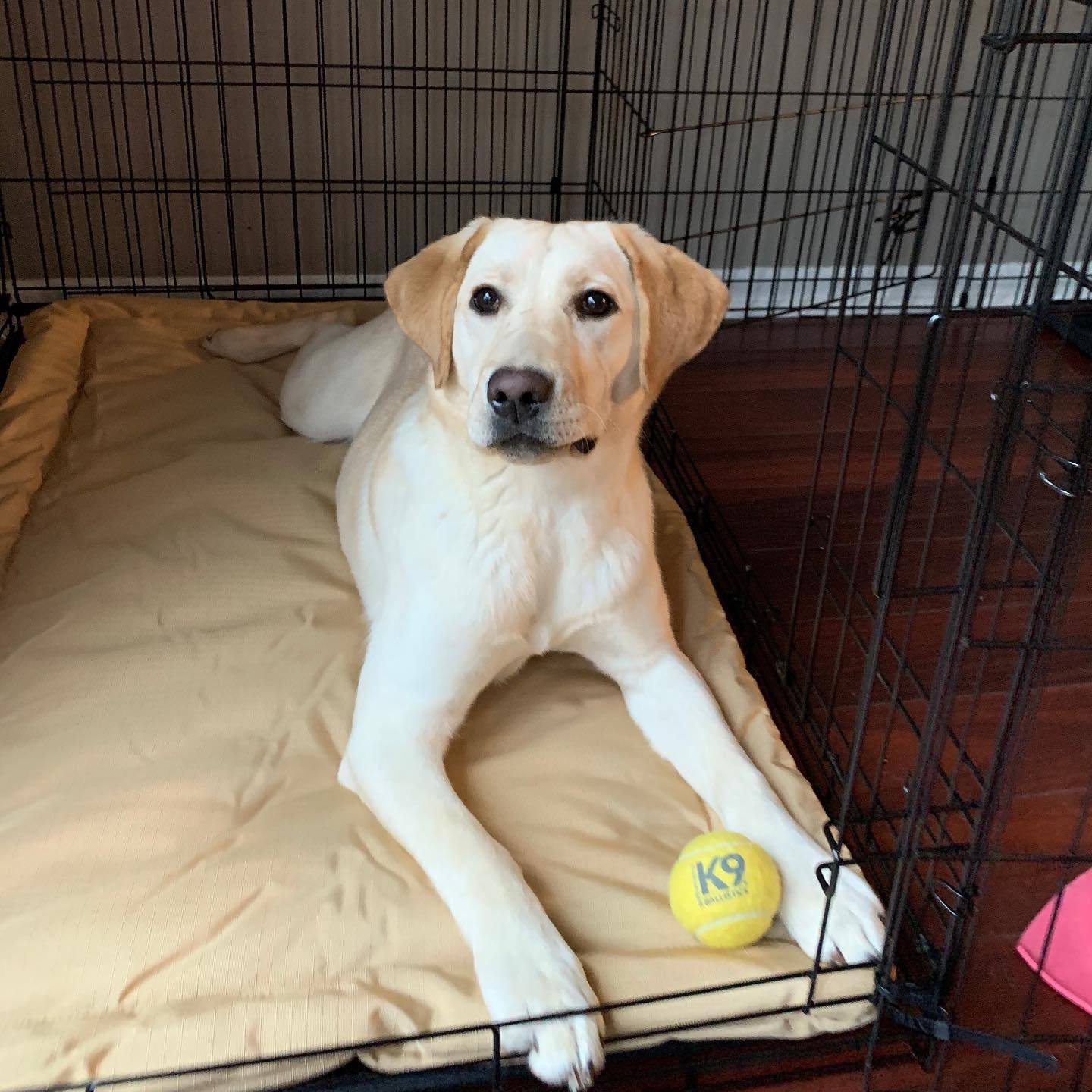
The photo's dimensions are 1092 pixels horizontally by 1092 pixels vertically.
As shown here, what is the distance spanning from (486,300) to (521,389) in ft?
0.70

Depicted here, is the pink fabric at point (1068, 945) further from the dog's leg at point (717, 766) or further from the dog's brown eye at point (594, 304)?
the dog's brown eye at point (594, 304)

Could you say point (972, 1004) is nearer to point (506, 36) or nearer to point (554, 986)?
point (554, 986)

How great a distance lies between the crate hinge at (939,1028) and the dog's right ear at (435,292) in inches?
42.3

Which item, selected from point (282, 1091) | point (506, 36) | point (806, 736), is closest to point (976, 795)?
point (806, 736)

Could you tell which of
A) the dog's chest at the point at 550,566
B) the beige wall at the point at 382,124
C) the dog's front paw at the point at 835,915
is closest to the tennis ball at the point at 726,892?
the dog's front paw at the point at 835,915

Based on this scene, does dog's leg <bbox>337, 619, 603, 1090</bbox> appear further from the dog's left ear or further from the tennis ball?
the dog's left ear

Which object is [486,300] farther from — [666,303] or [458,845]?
[458,845]

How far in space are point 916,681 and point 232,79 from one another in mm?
2752

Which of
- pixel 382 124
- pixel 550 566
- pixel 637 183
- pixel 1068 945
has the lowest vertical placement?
pixel 1068 945

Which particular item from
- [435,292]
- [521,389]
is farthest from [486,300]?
[521,389]

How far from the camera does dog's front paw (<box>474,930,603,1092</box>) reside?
1312 millimetres

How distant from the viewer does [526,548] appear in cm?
167

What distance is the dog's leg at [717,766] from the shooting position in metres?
1.47

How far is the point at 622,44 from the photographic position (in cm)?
328
